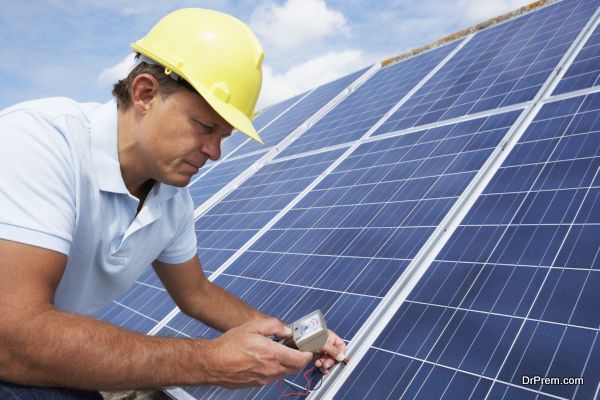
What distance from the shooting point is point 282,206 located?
5922 mm

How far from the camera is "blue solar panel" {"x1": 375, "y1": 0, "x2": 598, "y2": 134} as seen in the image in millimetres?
5613

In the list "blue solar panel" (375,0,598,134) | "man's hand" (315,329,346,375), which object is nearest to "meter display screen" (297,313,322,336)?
"man's hand" (315,329,346,375)

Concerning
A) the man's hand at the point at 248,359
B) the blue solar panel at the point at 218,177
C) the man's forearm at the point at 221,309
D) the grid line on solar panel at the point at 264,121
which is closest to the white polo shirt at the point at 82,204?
the man's forearm at the point at 221,309

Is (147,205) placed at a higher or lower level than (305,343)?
higher

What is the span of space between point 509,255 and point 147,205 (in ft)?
8.32

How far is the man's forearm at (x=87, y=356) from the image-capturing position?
183 centimetres

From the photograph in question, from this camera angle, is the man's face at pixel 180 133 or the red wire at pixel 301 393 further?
the red wire at pixel 301 393

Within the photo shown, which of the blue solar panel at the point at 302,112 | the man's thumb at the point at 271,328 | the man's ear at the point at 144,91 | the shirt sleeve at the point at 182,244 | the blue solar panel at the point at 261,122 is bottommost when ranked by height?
the blue solar panel at the point at 261,122

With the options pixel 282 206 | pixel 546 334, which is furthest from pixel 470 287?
pixel 282 206

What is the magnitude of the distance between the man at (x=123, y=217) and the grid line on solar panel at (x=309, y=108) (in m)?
6.22

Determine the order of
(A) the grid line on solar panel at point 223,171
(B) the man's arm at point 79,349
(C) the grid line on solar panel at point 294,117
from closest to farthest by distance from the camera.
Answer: (B) the man's arm at point 79,349
(C) the grid line on solar panel at point 294,117
(A) the grid line on solar panel at point 223,171

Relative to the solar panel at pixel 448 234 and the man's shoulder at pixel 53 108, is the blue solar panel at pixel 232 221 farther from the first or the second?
the man's shoulder at pixel 53 108

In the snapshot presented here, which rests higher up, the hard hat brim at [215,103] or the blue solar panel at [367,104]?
the hard hat brim at [215,103]

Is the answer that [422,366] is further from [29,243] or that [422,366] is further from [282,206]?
[282,206]
